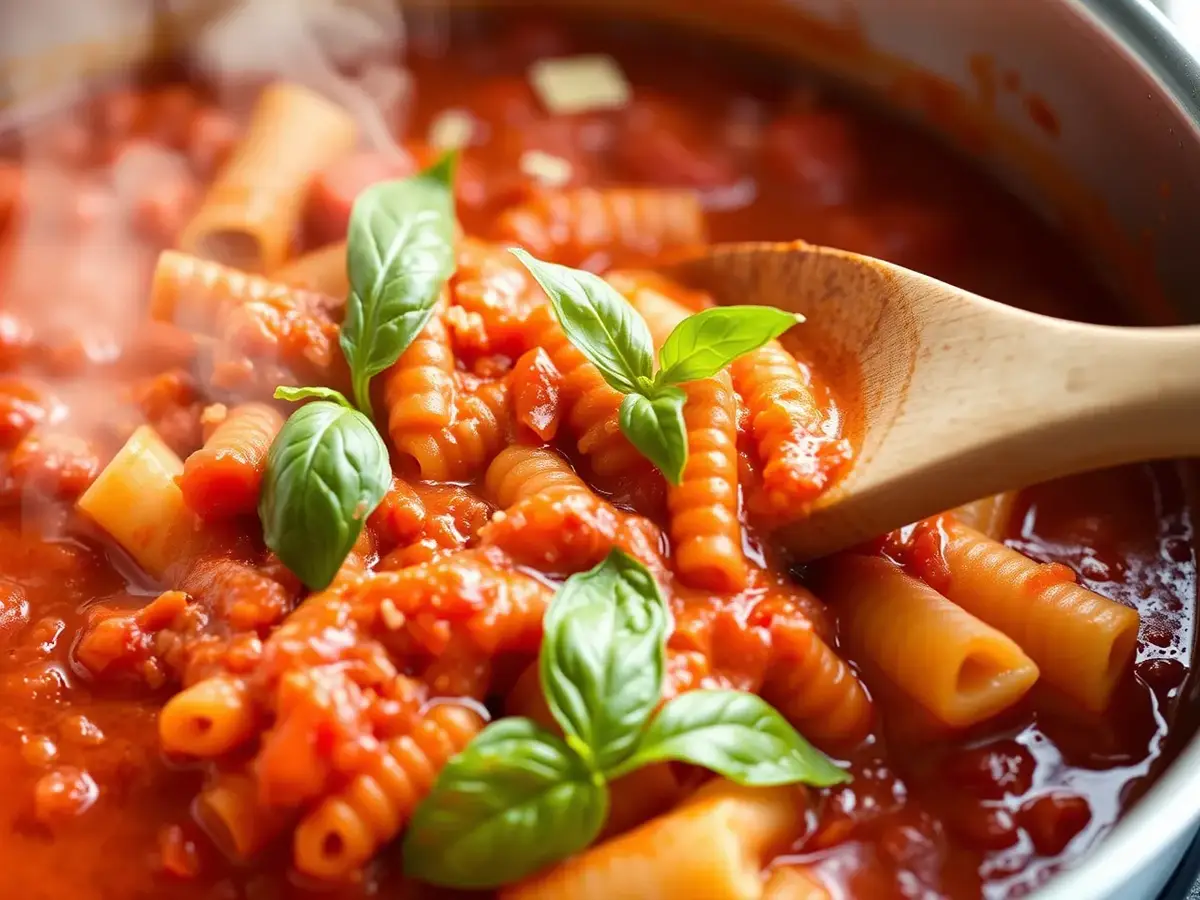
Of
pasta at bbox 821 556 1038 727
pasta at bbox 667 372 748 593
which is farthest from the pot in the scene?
pasta at bbox 667 372 748 593

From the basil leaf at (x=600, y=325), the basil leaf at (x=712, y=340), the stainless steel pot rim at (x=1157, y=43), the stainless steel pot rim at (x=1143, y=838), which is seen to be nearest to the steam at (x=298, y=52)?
the basil leaf at (x=600, y=325)

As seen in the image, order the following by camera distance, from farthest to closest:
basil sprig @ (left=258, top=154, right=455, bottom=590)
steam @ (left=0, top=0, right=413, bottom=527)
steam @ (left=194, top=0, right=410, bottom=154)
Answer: steam @ (left=194, top=0, right=410, bottom=154) → steam @ (left=0, top=0, right=413, bottom=527) → basil sprig @ (left=258, top=154, right=455, bottom=590)

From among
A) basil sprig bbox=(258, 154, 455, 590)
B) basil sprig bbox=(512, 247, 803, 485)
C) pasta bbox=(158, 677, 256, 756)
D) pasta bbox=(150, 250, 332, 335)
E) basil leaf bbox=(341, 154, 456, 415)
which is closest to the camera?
pasta bbox=(158, 677, 256, 756)

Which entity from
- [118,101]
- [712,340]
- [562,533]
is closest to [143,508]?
[562,533]

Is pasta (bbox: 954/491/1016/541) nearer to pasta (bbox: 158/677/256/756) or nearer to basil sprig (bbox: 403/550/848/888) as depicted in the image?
basil sprig (bbox: 403/550/848/888)

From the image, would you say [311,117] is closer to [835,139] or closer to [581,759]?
[835,139]

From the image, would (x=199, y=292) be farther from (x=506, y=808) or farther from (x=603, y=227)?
(x=506, y=808)

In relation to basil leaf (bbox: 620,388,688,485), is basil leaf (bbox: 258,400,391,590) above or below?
below
